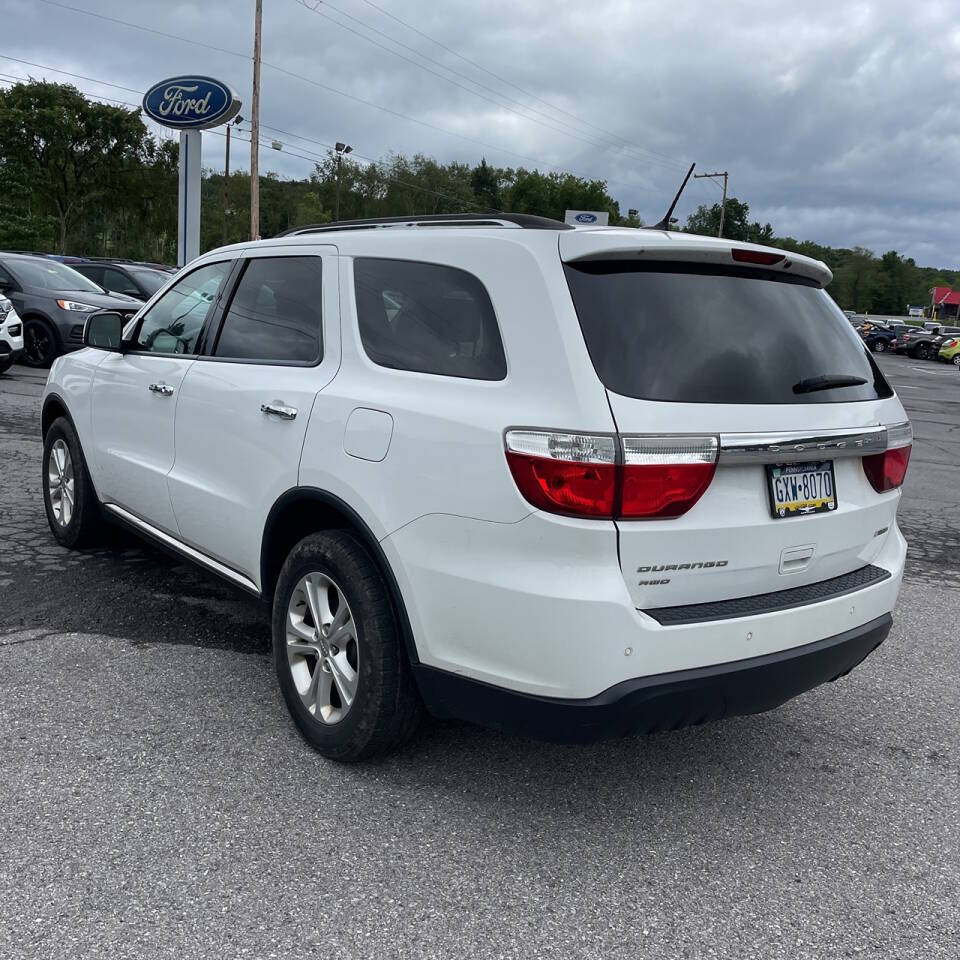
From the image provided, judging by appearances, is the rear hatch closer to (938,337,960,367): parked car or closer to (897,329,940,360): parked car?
(938,337,960,367): parked car

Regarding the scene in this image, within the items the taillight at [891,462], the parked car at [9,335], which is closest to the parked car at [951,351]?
the parked car at [9,335]

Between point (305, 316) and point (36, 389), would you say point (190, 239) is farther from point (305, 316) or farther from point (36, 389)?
point (305, 316)

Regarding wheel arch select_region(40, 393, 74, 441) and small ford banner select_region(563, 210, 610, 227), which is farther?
wheel arch select_region(40, 393, 74, 441)

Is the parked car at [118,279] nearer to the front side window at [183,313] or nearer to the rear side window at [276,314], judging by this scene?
the front side window at [183,313]

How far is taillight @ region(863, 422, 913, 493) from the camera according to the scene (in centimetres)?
320

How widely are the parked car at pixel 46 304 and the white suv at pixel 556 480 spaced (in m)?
12.7

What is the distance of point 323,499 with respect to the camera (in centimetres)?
315

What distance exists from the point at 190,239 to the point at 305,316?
12789 millimetres

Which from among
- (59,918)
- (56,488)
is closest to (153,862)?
(59,918)

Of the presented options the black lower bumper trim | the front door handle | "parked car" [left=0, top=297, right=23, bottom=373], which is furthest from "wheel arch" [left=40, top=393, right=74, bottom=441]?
"parked car" [left=0, top=297, right=23, bottom=373]

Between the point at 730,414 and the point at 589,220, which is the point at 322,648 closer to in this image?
the point at 730,414

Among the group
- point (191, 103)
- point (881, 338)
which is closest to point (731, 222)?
point (881, 338)

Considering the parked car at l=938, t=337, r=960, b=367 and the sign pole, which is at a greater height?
the sign pole

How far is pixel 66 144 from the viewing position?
143 feet
